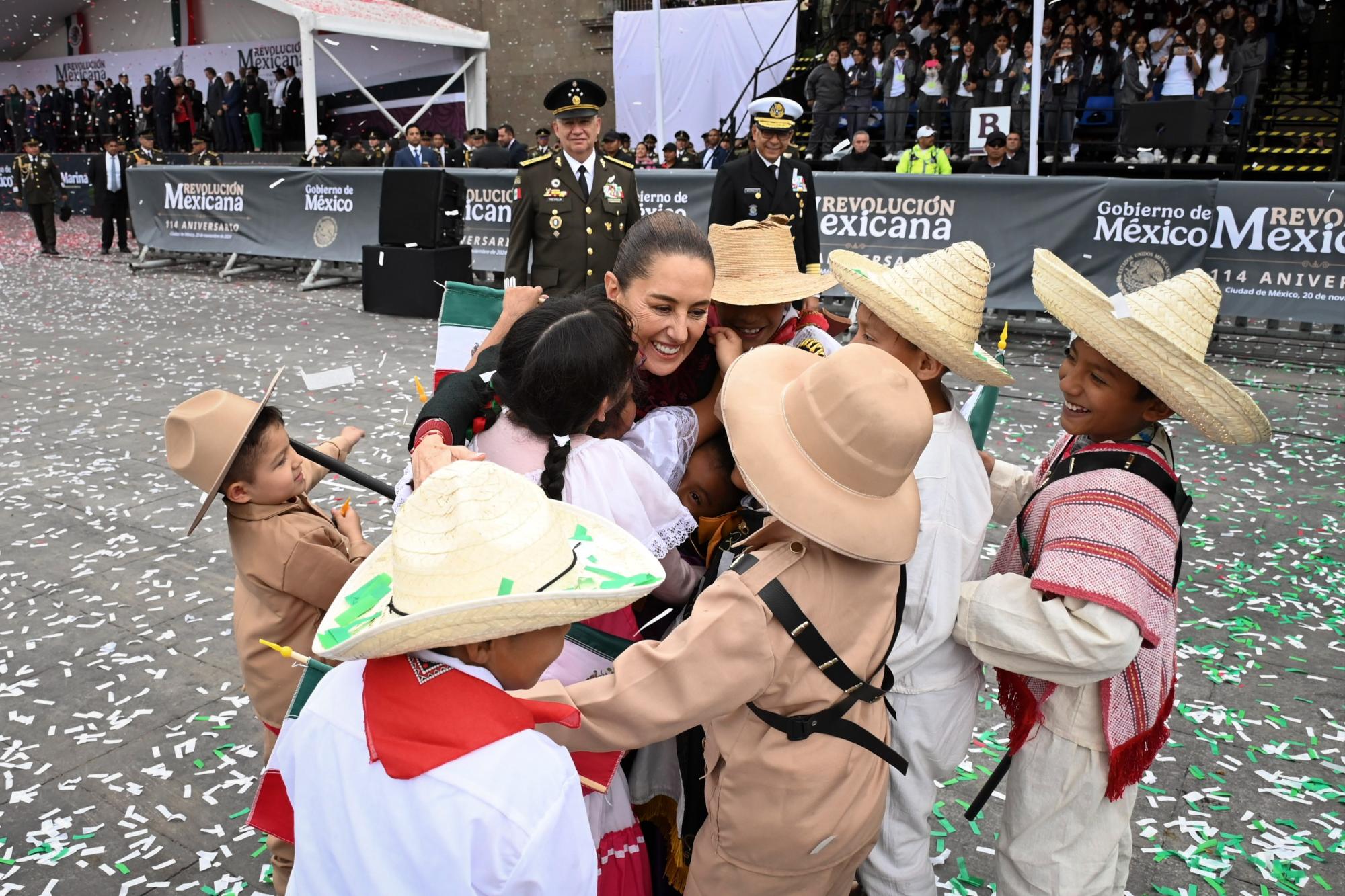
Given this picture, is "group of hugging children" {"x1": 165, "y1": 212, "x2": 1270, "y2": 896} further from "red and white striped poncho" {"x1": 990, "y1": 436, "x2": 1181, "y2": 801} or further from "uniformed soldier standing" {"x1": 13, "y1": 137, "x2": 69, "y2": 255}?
"uniformed soldier standing" {"x1": 13, "y1": 137, "x2": 69, "y2": 255}

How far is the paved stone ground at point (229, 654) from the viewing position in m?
2.88

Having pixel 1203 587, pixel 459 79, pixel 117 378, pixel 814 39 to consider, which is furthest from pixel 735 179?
pixel 459 79

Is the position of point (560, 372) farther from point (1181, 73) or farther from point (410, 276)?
point (1181, 73)

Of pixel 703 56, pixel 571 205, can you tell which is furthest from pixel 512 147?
pixel 571 205

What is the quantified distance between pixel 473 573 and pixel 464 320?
7.07ft

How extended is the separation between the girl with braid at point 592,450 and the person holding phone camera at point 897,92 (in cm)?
1432

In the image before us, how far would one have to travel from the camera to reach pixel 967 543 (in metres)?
2.02

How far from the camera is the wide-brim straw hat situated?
2656 mm

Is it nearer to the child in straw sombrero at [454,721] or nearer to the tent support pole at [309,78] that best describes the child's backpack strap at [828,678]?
the child in straw sombrero at [454,721]

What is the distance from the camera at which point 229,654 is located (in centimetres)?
395

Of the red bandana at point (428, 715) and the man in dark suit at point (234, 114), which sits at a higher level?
the man in dark suit at point (234, 114)

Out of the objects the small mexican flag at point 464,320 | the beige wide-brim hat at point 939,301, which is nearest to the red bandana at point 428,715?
the beige wide-brim hat at point 939,301

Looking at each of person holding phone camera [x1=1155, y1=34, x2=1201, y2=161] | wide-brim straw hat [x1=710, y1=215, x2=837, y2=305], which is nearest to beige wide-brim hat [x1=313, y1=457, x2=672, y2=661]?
wide-brim straw hat [x1=710, y1=215, x2=837, y2=305]

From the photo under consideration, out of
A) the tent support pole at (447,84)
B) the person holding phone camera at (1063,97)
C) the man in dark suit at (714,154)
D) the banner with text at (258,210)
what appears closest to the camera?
the banner with text at (258,210)
